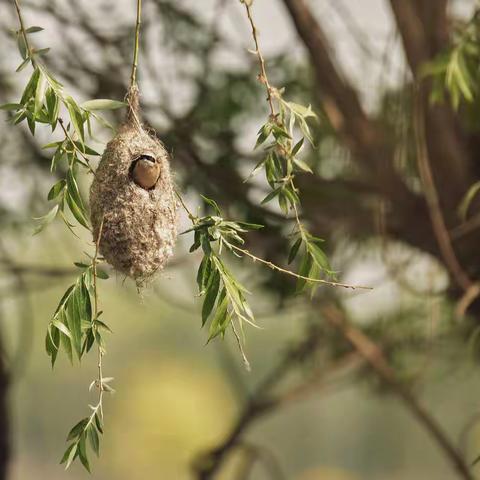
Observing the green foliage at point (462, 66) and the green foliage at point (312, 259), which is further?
the green foliage at point (462, 66)

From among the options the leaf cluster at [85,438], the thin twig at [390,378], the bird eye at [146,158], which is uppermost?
the bird eye at [146,158]

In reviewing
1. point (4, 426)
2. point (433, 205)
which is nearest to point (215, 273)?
point (433, 205)

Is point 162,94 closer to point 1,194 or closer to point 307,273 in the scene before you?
point 1,194

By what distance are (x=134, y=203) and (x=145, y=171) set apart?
3cm

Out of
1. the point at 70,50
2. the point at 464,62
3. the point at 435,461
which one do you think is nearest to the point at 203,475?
the point at 70,50

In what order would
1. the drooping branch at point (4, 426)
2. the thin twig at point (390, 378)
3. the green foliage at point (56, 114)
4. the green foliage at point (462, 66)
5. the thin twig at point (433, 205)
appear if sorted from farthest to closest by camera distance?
the drooping branch at point (4, 426) → the thin twig at point (390, 378) → the thin twig at point (433, 205) → the green foliage at point (462, 66) → the green foliage at point (56, 114)

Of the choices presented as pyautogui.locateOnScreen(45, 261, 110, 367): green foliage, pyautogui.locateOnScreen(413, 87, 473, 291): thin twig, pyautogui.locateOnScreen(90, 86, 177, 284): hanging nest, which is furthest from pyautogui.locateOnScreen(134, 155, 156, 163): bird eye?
pyautogui.locateOnScreen(413, 87, 473, 291): thin twig

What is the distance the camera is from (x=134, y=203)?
687mm

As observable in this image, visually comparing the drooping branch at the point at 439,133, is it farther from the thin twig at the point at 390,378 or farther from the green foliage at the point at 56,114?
the green foliage at the point at 56,114

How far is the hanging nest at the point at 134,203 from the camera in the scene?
2.26ft

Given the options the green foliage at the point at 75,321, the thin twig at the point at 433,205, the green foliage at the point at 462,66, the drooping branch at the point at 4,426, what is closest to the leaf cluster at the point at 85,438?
the green foliage at the point at 75,321

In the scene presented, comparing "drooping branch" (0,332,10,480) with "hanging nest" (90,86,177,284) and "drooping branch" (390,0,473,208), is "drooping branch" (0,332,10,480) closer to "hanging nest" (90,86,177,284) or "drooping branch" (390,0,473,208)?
"drooping branch" (390,0,473,208)

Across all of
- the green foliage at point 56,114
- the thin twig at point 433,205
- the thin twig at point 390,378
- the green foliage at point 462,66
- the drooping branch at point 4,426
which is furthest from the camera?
the drooping branch at point 4,426

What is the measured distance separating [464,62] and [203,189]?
47 cm
